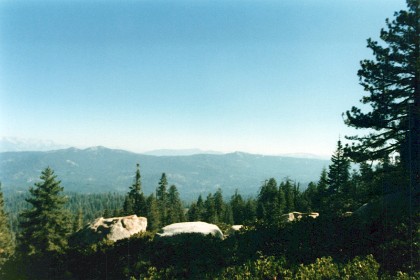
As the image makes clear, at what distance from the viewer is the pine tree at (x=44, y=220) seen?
34312 mm

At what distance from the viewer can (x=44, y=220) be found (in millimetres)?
34812

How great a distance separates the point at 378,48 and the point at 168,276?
19.7 meters

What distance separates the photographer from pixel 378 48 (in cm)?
1903

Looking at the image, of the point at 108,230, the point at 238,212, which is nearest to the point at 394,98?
the point at 108,230

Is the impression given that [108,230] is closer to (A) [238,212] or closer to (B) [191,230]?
(B) [191,230]

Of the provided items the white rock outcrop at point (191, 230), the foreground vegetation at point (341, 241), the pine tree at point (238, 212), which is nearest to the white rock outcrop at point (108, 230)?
the foreground vegetation at point (341, 241)

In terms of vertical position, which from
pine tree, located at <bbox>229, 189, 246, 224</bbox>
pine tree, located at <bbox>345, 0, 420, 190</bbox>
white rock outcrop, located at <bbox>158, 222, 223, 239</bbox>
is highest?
pine tree, located at <bbox>345, 0, 420, 190</bbox>

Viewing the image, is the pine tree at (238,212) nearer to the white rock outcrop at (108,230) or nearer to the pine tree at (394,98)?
the white rock outcrop at (108,230)

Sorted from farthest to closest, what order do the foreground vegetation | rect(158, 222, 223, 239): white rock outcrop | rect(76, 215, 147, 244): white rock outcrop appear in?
rect(76, 215, 147, 244): white rock outcrop, rect(158, 222, 223, 239): white rock outcrop, the foreground vegetation

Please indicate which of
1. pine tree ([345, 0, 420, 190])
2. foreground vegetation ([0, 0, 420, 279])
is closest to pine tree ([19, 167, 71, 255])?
foreground vegetation ([0, 0, 420, 279])

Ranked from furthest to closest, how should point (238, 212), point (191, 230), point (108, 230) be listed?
1. point (238, 212)
2. point (108, 230)
3. point (191, 230)

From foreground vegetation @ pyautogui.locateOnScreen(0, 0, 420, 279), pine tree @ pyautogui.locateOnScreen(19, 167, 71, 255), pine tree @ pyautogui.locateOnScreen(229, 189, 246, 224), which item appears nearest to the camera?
foreground vegetation @ pyautogui.locateOnScreen(0, 0, 420, 279)

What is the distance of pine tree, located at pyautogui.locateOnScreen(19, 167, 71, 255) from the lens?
34312mm

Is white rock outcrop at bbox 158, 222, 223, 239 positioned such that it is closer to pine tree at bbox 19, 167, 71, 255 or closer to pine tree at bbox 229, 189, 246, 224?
pine tree at bbox 19, 167, 71, 255
